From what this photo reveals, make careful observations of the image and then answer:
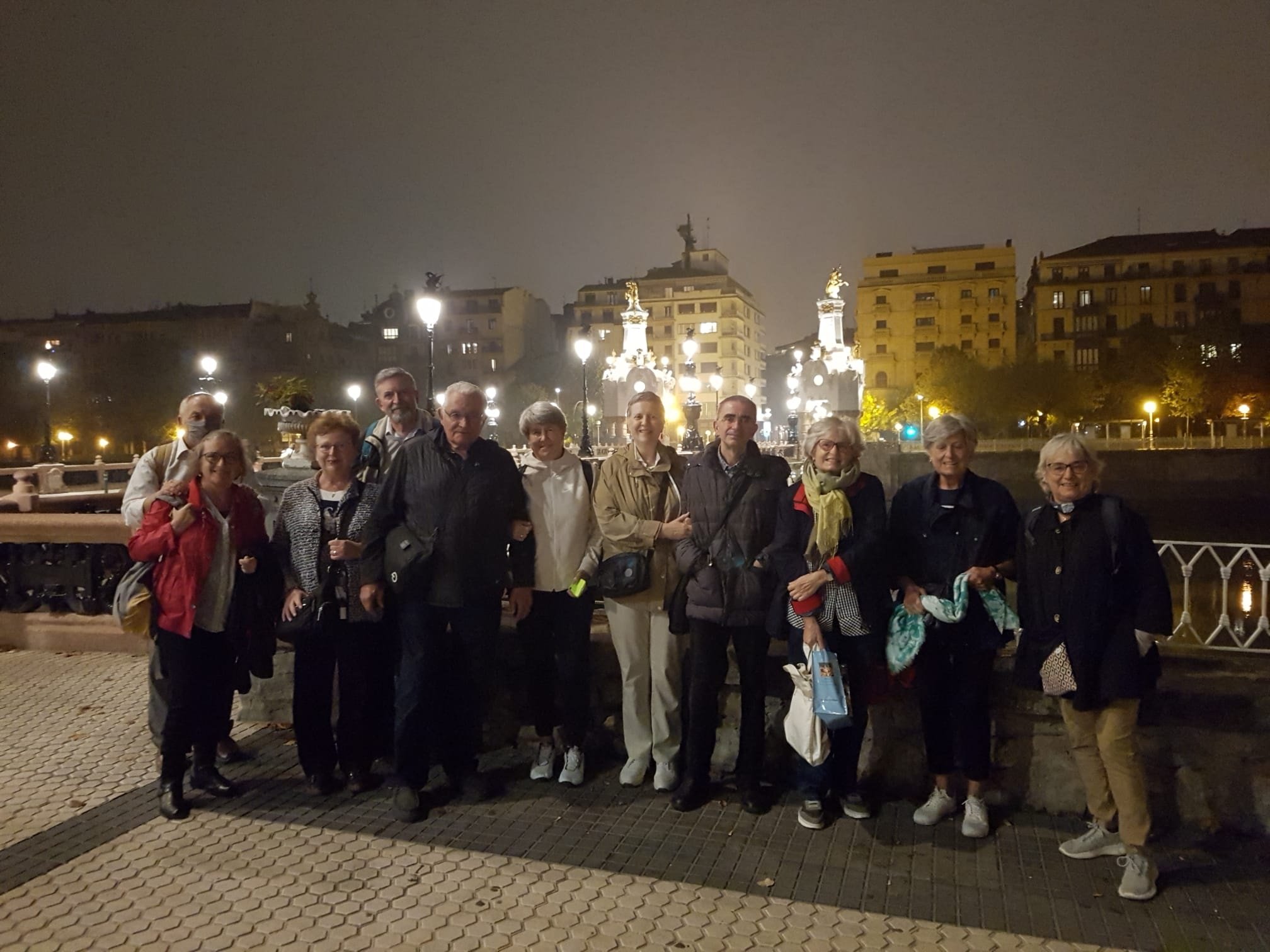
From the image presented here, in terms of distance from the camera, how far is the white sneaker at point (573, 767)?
516 centimetres

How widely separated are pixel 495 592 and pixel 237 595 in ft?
4.76

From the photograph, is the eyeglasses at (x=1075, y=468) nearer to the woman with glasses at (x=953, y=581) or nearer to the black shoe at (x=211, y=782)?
the woman with glasses at (x=953, y=581)

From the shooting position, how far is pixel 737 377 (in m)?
99.3

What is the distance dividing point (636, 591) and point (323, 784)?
2144 mm

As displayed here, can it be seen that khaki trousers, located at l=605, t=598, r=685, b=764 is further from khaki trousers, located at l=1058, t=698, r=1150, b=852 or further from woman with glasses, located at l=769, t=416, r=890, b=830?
khaki trousers, located at l=1058, t=698, r=1150, b=852

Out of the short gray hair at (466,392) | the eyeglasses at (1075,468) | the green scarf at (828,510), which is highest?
the short gray hair at (466,392)

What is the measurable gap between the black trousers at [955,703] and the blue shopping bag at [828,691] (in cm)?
48

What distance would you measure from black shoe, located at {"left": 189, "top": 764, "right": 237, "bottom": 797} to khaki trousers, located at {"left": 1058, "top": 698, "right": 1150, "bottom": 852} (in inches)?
178

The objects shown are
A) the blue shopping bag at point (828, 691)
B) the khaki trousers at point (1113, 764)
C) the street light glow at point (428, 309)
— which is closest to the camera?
the khaki trousers at point (1113, 764)

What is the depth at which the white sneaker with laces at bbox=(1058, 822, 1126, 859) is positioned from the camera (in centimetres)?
421

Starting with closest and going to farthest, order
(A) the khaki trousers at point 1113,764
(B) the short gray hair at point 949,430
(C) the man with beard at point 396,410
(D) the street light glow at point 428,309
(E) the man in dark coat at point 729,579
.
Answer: (A) the khaki trousers at point 1113,764 < (B) the short gray hair at point 949,430 < (E) the man in dark coat at point 729,579 < (C) the man with beard at point 396,410 < (D) the street light glow at point 428,309

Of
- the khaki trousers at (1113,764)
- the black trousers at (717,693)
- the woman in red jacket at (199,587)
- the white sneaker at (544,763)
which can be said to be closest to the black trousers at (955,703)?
the khaki trousers at (1113,764)

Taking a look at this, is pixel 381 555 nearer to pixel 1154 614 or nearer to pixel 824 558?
pixel 824 558

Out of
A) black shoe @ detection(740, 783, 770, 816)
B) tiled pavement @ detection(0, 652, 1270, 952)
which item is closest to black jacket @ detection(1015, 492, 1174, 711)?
tiled pavement @ detection(0, 652, 1270, 952)
